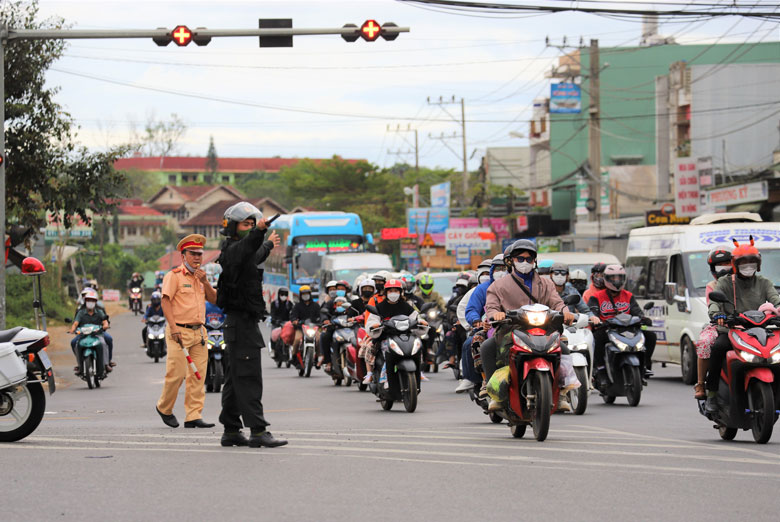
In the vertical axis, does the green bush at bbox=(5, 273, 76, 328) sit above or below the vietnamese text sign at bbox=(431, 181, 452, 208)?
below

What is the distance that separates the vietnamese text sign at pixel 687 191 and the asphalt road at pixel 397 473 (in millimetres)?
29261

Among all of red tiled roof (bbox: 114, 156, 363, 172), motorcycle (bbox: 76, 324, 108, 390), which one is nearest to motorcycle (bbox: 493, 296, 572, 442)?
motorcycle (bbox: 76, 324, 108, 390)

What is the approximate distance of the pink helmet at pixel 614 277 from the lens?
15.7 meters

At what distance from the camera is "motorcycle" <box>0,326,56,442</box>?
10164 mm

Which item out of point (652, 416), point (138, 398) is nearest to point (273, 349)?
point (138, 398)

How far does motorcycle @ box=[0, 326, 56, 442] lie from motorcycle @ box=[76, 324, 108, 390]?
10.2 meters

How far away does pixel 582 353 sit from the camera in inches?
585

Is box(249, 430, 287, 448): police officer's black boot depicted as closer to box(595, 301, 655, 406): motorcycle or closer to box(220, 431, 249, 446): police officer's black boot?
box(220, 431, 249, 446): police officer's black boot

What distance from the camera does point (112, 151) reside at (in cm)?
2694

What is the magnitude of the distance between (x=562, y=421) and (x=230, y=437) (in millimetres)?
4691

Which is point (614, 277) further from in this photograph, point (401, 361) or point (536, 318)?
point (536, 318)

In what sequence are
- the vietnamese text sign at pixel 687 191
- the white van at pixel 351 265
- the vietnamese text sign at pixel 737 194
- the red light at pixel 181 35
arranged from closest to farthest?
the red light at pixel 181 35 → the vietnamese text sign at pixel 737 194 → the white van at pixel 351 265 → the vietnamese text sign at pixel 687 191

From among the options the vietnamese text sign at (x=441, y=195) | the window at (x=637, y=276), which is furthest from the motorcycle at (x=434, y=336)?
the vietnamese text sign at (x=441, y=195)

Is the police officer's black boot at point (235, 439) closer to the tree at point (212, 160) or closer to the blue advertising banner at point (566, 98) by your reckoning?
the blue advertising banner at point (566, 98)
